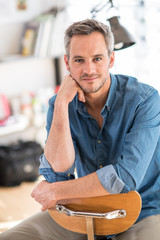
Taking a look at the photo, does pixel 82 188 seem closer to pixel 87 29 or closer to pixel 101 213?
pixel 101 213

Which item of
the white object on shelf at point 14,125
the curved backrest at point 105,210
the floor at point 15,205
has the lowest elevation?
the floor at point 15,205

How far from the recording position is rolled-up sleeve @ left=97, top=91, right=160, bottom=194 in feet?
3.84

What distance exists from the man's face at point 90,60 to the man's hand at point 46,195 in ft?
1.49

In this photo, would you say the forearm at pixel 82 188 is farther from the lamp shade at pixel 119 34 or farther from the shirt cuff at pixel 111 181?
the lamp shade at pixel 119 34

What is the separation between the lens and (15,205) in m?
2.64

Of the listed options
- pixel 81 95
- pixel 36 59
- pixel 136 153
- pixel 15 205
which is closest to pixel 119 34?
pixel 81 95

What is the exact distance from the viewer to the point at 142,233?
1197mm

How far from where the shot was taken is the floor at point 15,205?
2424mm

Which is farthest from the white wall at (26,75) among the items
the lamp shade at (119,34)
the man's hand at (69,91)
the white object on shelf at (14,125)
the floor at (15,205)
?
the man's hand at (69,91)

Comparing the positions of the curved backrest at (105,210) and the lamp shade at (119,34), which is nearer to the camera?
the curved backrest at (105,210)

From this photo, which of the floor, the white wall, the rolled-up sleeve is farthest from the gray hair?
the white wall

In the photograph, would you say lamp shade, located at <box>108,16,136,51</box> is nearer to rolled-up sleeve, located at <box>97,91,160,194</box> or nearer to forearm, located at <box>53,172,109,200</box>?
rolled-up sleeve, located at <box>97,91,160,194</box>

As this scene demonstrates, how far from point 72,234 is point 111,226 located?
0.27 metres

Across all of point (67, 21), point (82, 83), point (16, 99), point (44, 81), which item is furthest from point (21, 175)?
point (82, 83)
